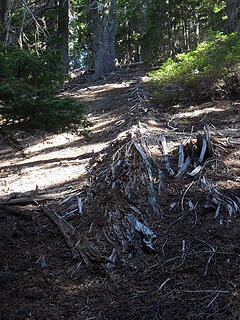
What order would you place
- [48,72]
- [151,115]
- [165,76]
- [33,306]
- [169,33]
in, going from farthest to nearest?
[169,33], [165,76], [151,115], [48,72], [33,306]

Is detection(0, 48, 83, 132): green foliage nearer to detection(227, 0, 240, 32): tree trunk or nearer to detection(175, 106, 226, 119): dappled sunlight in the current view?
detection(175, 106, 226, 119): dappled sunlight

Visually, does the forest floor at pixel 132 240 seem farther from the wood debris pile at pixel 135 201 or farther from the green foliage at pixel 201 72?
the green foliage at pixel 201 72

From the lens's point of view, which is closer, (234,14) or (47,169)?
(47,169)

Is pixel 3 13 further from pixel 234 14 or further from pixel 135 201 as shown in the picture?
pixel 234 14

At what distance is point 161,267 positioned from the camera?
365 cm

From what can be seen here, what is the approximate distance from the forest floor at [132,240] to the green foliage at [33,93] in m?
0.66

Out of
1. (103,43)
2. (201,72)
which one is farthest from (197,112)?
(103,43)

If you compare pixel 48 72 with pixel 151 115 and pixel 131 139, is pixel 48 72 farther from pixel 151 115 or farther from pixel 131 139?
pixel 151 115

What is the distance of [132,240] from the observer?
13.6 ft

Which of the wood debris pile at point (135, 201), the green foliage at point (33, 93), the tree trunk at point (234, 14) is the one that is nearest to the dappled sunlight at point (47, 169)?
the wood debris pile at point (135, 201)

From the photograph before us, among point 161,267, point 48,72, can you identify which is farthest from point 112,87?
point 161,267

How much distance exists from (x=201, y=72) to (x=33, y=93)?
607cm

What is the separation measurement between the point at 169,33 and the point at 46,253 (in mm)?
19360

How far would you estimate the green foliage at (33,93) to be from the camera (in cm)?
425
